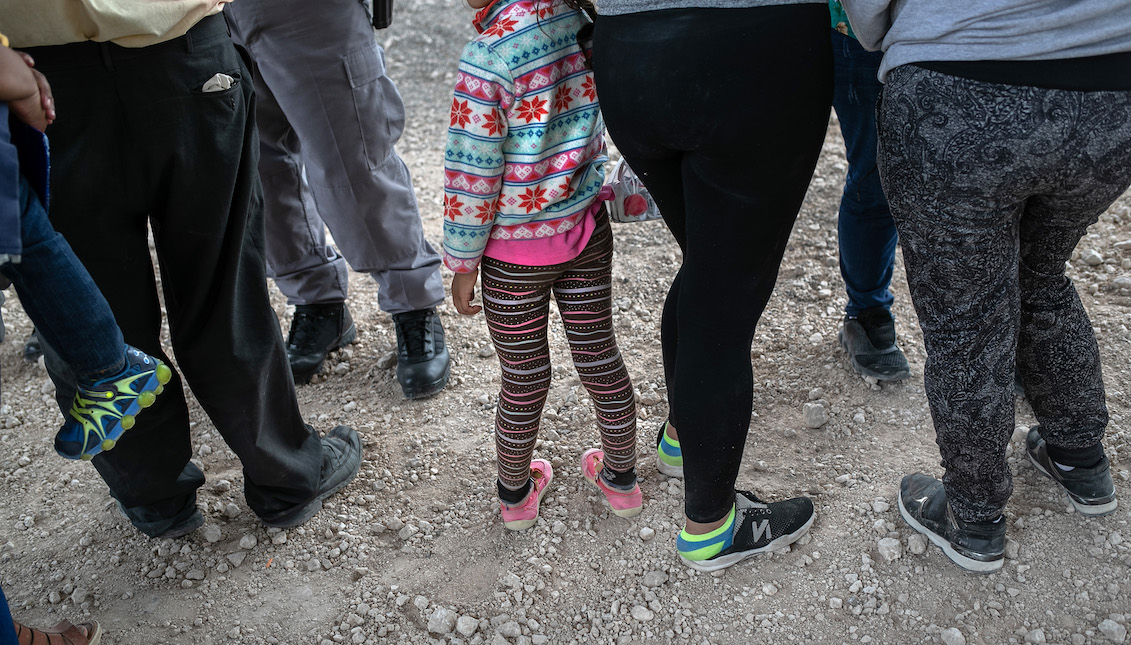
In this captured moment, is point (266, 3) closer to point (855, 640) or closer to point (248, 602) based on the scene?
point (248, 602)

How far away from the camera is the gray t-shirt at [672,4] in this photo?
145cm

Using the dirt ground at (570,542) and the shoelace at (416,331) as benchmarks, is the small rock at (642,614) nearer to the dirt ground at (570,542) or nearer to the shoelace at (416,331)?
the dirt ground at (570,542)

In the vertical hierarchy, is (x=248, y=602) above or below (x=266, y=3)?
below

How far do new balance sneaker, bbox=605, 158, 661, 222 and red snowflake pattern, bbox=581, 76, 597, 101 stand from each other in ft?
0.61

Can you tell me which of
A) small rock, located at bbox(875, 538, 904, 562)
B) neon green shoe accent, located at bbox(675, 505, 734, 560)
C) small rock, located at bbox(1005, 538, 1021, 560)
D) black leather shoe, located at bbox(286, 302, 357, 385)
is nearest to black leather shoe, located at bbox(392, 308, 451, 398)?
black leather shoe, located at bbox(286, 302, 357, 385)

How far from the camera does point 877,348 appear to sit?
2.69 meters

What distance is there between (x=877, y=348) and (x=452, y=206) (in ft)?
5.13

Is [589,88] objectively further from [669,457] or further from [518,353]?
[669,457]

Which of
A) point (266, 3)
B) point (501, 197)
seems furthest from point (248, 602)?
point (266, 3)

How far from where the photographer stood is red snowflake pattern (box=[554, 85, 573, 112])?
69.6 inches

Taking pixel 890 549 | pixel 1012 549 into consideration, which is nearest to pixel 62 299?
pixel 890 549

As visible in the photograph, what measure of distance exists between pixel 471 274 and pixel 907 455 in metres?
1.38

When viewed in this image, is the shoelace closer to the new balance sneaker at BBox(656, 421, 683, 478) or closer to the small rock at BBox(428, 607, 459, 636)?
the new balance sneaker at BBox(656, 421, 683, 478)

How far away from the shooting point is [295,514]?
2.39m
